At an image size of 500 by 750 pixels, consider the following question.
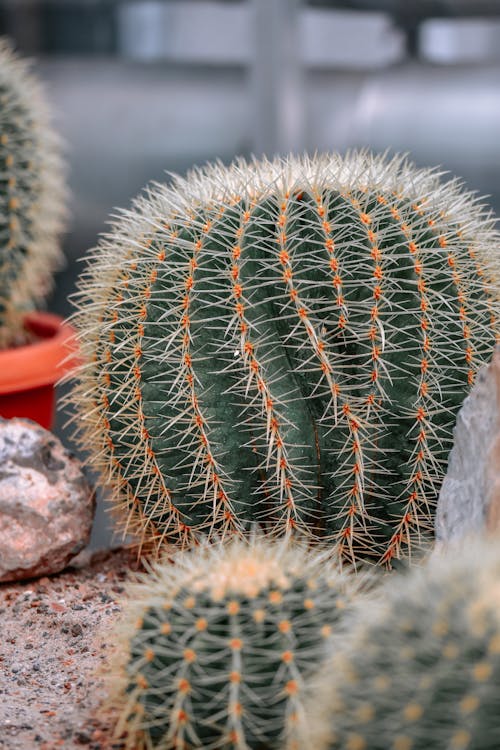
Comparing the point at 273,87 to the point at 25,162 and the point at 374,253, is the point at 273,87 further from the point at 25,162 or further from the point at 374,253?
the point at 374,253

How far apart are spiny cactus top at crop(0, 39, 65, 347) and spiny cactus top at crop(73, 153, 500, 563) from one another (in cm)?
104

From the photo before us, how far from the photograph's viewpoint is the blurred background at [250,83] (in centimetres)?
392

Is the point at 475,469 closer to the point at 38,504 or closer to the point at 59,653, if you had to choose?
the point at 59,653

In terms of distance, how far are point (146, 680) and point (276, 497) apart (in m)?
0.55

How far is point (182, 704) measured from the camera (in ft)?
4.06

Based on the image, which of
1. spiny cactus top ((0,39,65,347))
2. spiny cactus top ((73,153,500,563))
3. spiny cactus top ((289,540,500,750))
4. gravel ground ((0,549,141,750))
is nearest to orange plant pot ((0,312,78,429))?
spiny cactus top ((0,39,65,347))

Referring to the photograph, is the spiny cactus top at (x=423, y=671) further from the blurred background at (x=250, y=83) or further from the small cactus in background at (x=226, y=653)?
the blurred background at (x=250, y=83)

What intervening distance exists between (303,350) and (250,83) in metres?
2.85

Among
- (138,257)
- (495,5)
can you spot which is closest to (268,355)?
(138,257)

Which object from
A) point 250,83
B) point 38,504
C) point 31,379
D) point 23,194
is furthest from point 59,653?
point 250,83

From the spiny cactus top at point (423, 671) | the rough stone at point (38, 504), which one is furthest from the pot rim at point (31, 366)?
the spiny cactus top at point (423, 671)

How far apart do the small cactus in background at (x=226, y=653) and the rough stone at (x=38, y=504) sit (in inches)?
28.0

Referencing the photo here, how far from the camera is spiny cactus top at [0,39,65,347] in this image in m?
2.77

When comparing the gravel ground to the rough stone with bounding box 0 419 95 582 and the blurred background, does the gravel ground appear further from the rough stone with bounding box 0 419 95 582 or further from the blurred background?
the blurred background
